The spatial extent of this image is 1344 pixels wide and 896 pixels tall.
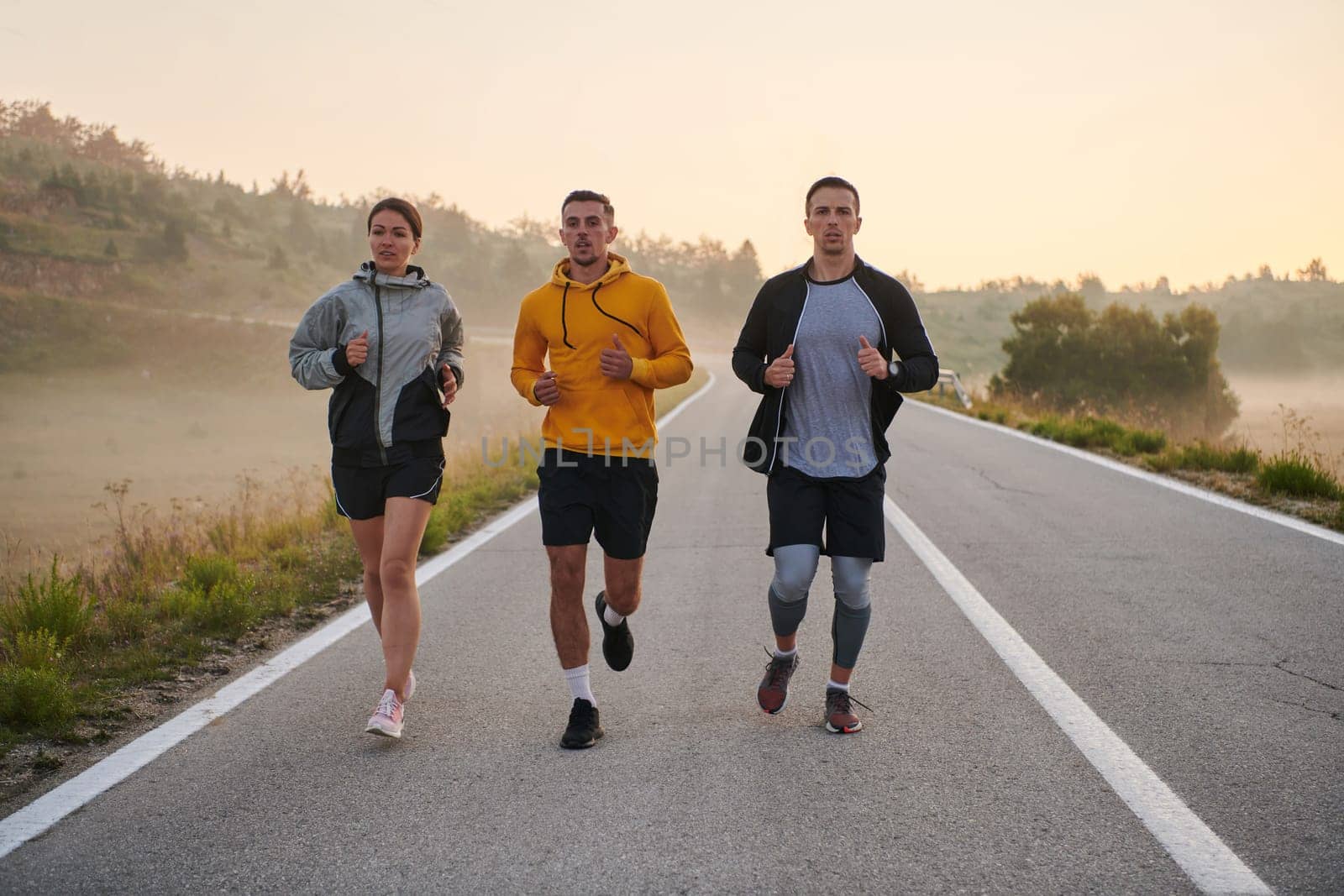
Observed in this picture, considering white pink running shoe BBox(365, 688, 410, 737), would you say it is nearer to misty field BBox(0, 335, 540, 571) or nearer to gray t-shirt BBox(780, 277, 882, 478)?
gray t-shirt BBox(780, 277, 882, 478)

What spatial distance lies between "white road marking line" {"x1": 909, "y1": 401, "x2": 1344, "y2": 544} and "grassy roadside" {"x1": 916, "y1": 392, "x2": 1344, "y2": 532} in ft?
0.48

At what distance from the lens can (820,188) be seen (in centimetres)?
463

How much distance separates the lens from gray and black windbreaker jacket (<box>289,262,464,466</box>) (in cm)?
468

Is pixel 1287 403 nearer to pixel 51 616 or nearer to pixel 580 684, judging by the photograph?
pixel 580 684

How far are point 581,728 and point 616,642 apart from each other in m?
0.63

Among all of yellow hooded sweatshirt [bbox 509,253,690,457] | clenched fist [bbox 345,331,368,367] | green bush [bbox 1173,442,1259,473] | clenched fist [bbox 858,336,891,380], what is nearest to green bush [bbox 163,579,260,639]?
clenched fist [bbox 345,331,368,367]

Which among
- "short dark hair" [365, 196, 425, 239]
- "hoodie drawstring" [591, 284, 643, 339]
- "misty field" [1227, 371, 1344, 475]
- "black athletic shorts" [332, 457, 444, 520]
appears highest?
"short dark hair" [365, 196, 425, 239]

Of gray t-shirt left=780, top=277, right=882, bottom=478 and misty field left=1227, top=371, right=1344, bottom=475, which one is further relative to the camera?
misty field left=1227, top=371, right=1344, bottom=475

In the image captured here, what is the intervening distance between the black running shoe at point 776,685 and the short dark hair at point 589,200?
1988 mm

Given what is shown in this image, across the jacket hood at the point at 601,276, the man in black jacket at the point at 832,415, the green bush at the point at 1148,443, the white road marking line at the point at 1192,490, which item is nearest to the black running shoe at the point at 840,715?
the man in black jacket at the point at 832,415

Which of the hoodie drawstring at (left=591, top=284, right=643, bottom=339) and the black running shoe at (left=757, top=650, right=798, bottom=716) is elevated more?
the hoodie drawstring at (left=591, top=284, right=643, bottom=339)

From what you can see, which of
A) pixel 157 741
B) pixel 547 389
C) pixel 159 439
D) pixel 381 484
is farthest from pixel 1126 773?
pixel 159 439

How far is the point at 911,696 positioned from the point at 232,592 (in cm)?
400

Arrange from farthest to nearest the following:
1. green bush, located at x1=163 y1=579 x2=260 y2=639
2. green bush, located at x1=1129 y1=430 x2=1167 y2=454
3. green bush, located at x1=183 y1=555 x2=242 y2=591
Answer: green bush, located at x1=1129 y1=430 x2=1167 y2=454 → green bush, located at x1=183 y1=555 x2=242 y2=591 → green bush, located at x1=163 y1=579 x2=260 y2=639
